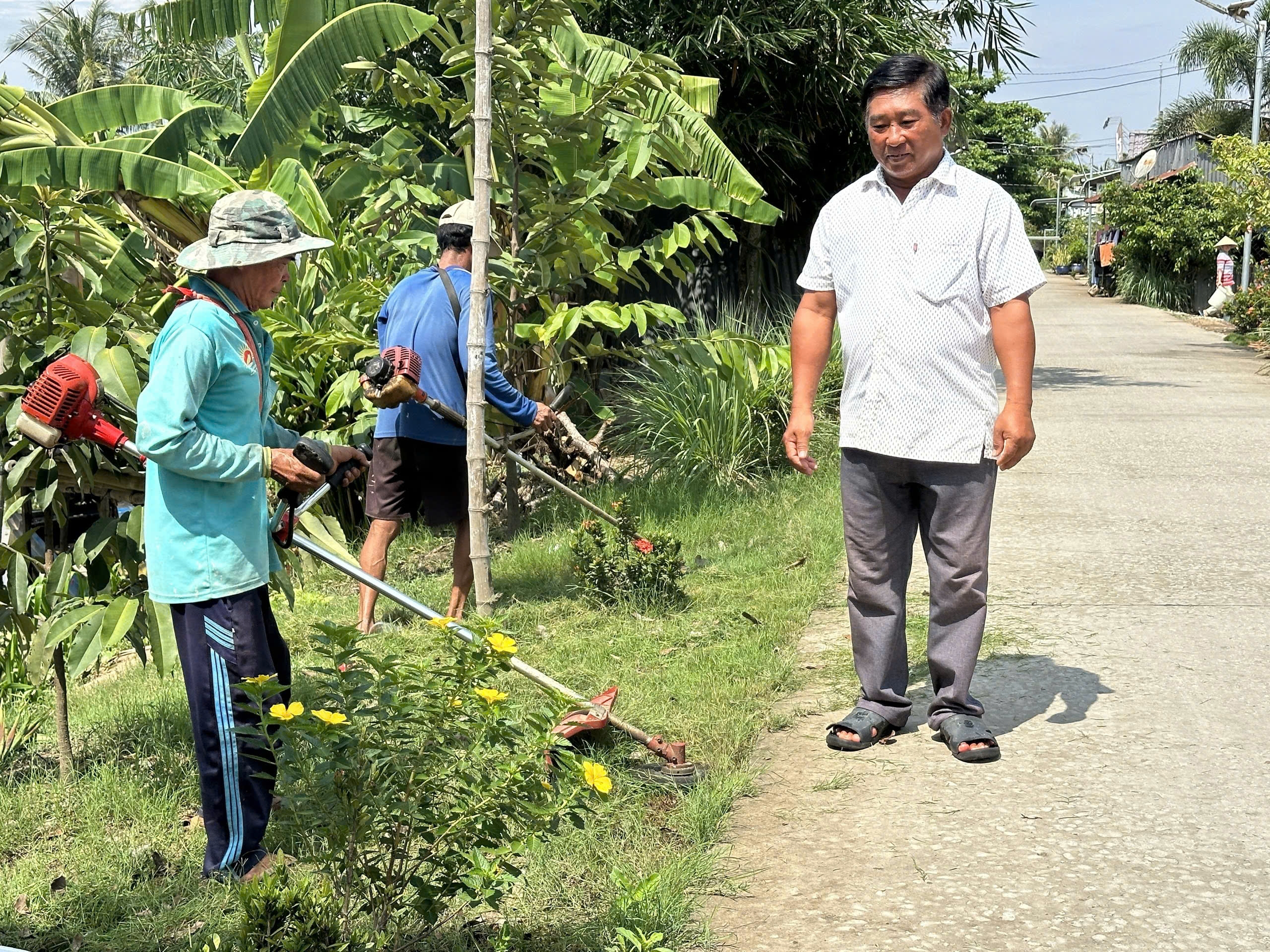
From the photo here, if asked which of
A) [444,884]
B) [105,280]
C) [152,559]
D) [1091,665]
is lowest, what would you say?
[1091,665]

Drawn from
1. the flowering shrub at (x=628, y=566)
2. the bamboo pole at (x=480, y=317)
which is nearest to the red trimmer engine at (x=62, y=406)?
the bamboo pole at (x=480, y=317)

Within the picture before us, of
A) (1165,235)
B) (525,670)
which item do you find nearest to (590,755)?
(525,670)

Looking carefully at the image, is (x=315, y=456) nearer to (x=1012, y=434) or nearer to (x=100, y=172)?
(x=1012, y=434)

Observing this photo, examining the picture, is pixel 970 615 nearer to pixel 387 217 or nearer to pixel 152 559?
pixel 152 559

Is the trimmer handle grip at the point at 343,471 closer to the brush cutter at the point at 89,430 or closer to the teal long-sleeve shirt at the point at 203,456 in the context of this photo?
the brush cutter at the point at 89,430

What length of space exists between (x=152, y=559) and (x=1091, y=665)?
3.73 m

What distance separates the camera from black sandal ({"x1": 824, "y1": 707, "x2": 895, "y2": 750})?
4.52 metres

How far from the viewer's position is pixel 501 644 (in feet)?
9.76

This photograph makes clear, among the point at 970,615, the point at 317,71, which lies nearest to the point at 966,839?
the point at 970,615

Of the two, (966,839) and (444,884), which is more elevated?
(444,884)

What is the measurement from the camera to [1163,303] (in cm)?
3441

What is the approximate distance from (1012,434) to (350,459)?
2109 millimetres

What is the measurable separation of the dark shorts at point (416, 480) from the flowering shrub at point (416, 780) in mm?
3381

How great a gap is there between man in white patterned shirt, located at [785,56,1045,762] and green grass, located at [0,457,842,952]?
701 mm
